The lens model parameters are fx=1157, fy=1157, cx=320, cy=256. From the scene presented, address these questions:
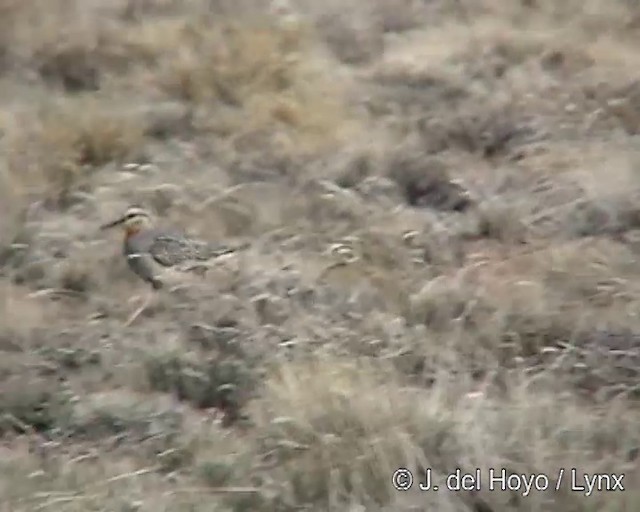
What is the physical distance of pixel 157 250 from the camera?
178 inches

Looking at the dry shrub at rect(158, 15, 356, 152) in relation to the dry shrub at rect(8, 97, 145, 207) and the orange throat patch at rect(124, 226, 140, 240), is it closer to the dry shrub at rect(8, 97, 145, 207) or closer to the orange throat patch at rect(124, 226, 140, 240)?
the dry shrub at rect(8, 97, 145, 207)

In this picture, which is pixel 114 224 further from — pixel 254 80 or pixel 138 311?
pixel 254 80

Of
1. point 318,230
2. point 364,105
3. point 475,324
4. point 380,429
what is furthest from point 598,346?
point 364,105

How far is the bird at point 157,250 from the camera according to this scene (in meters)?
4.45

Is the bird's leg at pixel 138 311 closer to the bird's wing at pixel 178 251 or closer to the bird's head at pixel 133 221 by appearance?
the bird's wing at pixel 178 251

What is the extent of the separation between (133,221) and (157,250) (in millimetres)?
195

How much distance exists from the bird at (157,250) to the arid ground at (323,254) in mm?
72

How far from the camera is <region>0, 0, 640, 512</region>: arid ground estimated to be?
3.30m

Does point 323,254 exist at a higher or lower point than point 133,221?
lower

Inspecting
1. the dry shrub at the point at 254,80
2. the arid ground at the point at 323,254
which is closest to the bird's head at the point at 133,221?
the arid ground at the point at 323,254

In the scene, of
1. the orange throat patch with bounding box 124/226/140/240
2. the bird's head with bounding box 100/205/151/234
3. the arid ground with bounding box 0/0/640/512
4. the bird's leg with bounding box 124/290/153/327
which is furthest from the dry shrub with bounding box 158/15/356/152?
the bird's leg with bounding box 124/290/153/327

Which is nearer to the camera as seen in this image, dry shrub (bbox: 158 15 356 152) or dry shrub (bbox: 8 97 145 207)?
dry shrub (bbox: 8 97 145 207)

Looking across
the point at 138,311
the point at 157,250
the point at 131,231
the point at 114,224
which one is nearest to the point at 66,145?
the point at 114,224

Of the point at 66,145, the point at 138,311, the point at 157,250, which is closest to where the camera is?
the point at 138,311
